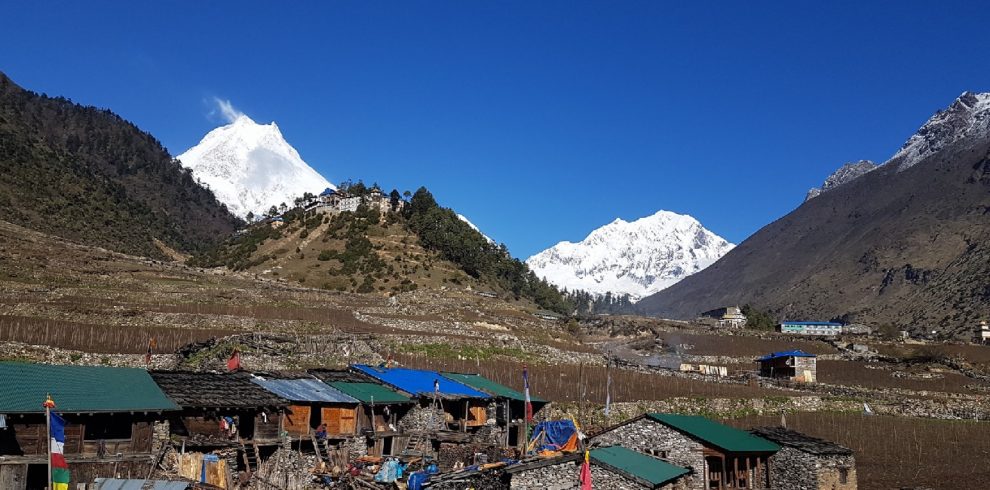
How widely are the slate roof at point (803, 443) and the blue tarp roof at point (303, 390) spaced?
1779 centimetres

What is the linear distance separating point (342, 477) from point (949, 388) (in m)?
71.9

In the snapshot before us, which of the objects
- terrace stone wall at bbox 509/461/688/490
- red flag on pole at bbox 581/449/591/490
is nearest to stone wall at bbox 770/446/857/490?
terrace stone wall at bbox 509/461/688/490

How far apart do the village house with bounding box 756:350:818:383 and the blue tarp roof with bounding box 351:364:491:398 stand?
4681 centimetres

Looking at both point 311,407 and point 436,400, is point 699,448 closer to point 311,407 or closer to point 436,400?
point 436,400

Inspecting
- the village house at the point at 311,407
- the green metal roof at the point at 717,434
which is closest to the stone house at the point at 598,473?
the green metal roof at the point at 717,434

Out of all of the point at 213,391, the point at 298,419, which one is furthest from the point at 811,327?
the point at 213,391

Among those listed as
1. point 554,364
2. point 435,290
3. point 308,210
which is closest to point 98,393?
point 554,364

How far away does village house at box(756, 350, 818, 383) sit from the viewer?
78000mm

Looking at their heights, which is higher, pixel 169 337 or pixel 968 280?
pixel 968 280

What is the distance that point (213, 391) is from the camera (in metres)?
29.8

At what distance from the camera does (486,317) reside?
9450 centimetres

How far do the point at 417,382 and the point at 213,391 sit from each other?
1161 centimetres

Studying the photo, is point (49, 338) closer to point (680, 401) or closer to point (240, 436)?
point (240, 436)

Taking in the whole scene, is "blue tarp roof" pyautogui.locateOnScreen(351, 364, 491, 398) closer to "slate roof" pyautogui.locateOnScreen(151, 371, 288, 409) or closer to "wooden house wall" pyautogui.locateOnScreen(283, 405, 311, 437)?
"wooden house wall" pyautogui.locateOnScreen(283, 405, 311, 437)
